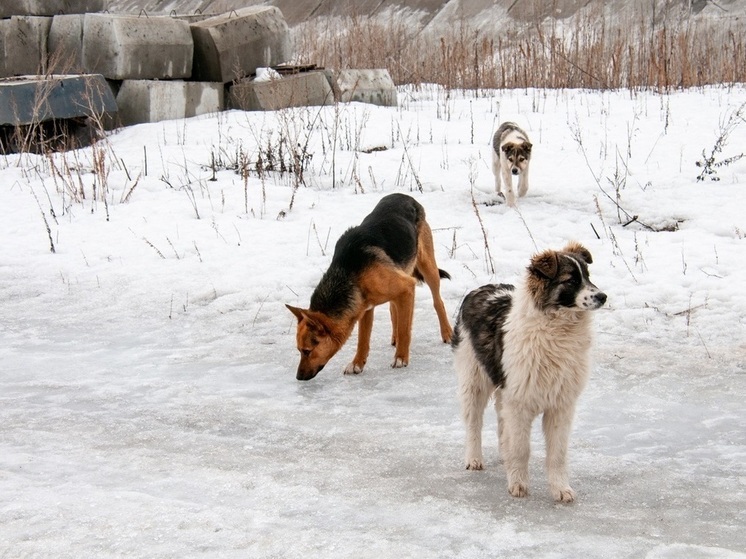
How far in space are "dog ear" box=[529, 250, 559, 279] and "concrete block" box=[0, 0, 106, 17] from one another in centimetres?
1296

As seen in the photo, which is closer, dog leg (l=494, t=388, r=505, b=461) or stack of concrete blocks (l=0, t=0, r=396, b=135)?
dog leg (l=494, t=388, r=505, b=461)

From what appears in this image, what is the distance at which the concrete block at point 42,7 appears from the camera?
14383mm

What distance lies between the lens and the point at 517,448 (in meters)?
4.17

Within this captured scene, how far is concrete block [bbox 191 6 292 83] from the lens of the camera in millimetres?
14383

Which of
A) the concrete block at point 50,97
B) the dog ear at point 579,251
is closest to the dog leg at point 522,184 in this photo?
the concrete block at point 50,97

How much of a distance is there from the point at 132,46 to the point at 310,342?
9.29 meters

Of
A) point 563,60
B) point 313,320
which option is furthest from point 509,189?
point 563,60

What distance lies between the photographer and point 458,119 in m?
14.6

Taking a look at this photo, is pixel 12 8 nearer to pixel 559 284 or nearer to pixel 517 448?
pixel 559 284

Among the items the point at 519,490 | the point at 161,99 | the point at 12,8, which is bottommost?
the point at 519,490

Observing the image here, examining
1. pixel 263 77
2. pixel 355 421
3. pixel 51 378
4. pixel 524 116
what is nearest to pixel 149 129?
pixel 263 77

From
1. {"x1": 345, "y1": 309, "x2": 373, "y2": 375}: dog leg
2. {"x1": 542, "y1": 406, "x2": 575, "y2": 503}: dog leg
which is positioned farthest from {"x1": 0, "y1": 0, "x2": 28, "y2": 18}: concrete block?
{"x1": 542, "y1": 406, "x2": 575, "y2": 503}: dog leg

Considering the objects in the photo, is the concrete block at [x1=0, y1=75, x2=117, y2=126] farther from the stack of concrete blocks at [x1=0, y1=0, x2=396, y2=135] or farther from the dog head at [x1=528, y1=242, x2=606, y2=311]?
the dog head at [x1=528, y1=242, x2=606, y2=311]

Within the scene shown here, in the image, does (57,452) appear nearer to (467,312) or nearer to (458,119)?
(467,312)
